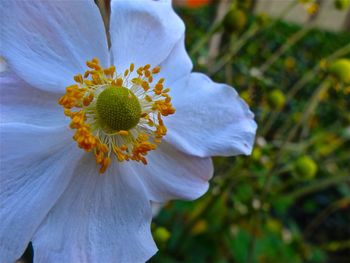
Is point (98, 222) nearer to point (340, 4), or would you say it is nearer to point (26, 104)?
point (26, 104)

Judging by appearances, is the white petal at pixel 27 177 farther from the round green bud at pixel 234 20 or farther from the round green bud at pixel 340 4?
the round green bud at pixel 340 4

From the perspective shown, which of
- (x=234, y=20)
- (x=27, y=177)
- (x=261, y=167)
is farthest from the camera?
(x=261, y=167)

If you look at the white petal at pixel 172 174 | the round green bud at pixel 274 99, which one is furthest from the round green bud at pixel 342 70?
the white petal at pixel 172 174

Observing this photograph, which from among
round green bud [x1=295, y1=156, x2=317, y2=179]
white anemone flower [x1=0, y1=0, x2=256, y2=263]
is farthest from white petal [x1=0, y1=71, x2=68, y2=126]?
round green bud [x1=295, y1=156, x2=317, y2=179]

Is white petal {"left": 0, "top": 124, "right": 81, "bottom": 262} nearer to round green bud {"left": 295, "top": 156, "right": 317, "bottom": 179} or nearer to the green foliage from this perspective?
the green foliage

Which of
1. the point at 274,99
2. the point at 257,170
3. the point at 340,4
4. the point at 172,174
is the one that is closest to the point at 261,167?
the point at 257,170

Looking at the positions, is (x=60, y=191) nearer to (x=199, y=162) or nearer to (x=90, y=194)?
(x=90, y=194)
